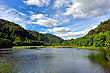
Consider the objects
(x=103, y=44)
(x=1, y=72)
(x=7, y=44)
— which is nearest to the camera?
(x=1, y=72)

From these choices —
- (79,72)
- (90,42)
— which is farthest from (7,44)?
(79,72)

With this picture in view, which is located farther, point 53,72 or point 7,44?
point 7,44

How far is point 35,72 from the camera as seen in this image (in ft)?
71.1

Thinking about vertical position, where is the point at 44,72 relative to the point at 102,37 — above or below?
below

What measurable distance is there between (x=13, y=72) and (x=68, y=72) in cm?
1316

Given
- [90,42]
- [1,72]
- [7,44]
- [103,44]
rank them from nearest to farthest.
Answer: [1,72]
[103,44]
[7,44]
[90,42]

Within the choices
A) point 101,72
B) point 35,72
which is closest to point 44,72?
point 35,72

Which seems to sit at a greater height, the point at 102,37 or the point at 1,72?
the point at 102,37

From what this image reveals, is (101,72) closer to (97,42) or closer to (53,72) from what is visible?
(53,72)

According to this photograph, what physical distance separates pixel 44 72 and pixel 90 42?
150867 mm

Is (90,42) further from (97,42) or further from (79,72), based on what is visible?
(79,72)

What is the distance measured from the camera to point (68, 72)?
21672 millimetres

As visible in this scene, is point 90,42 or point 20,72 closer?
point 20,72

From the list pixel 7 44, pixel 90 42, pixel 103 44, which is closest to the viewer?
pixel 103 44
